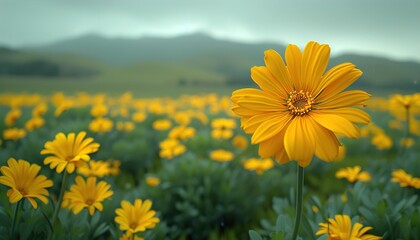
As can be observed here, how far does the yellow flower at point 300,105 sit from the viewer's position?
860 millimetres

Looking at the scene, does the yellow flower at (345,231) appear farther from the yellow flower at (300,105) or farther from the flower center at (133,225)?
the flower center at (133,225)

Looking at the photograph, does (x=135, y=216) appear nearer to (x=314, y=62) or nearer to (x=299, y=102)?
(x=299, y=102)

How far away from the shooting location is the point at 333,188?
9.66 feet

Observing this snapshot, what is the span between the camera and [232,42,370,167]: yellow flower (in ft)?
2.82

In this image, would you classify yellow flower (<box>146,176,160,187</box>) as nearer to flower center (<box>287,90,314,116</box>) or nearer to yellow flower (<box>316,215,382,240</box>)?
yellow flower (<box>316,215,382,240</box>)

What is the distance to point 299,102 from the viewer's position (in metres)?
1.01

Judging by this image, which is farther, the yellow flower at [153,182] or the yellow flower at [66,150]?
the yellow flower at [153,182]

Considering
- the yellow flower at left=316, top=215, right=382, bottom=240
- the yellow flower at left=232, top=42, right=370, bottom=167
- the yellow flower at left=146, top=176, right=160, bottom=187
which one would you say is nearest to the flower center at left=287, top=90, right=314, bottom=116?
the yellow flower at left=232, top=42, right=370, bottom=167

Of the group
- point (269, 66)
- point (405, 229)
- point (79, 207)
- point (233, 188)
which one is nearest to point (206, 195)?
point (233, 188)

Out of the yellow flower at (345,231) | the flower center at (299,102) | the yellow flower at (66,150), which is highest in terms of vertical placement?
the flower center at (299,102)

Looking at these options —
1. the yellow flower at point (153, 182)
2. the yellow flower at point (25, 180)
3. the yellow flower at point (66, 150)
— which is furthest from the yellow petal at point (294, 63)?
the yellow flower at point (153, 182)

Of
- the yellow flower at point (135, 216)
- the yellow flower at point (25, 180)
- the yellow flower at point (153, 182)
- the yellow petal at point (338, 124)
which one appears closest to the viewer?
the yellow petal at point (338, 124)

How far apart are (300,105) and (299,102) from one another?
0.01 meters

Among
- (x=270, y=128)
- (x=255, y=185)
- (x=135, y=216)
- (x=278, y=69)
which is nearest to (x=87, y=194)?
(x=135, y=216)
